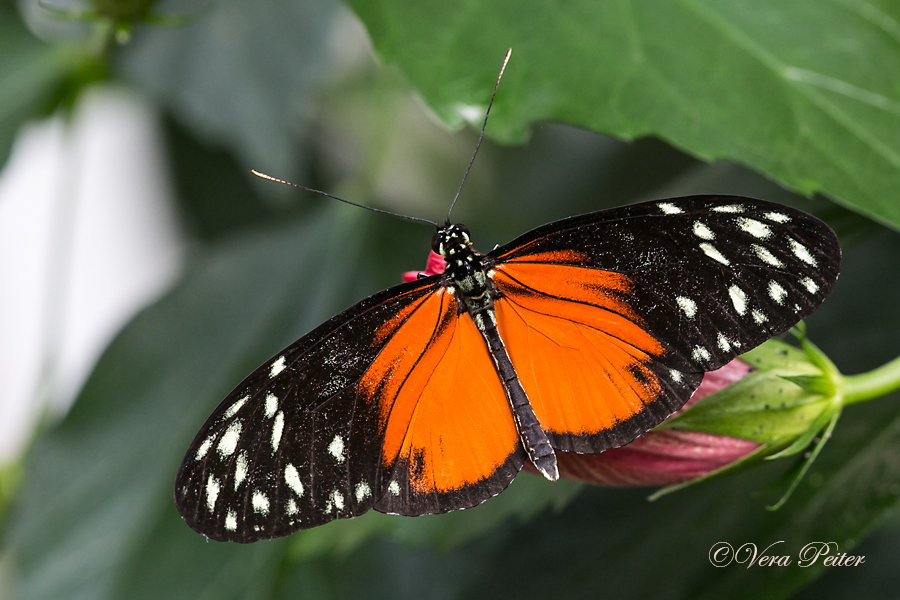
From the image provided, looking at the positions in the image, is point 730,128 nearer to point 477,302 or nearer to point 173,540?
point 477,302

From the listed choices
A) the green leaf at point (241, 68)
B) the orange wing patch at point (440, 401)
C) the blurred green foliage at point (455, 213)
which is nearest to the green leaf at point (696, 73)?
the blurred green foliage at point (455, 213)

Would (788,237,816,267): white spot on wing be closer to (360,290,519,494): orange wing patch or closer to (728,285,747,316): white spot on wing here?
(728,285,747,316): white spot on wing

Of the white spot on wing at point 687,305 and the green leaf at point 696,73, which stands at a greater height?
the green leaf at point 696,73

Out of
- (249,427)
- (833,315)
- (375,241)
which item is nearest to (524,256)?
(249,427)

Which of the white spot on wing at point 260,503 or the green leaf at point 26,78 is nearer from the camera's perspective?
the white spot on wing at point 260,503

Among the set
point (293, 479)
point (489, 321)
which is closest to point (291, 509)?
point (293, 479)

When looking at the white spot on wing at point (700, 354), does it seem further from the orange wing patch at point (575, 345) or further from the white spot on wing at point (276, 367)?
the white spot on wing at point (276, 367)
